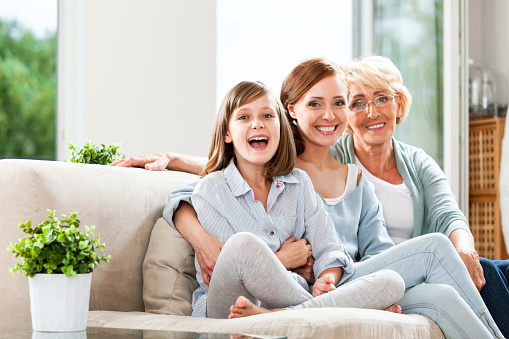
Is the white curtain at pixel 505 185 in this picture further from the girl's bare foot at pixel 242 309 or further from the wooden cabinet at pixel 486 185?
the girl's bare foot at pixel 242 309

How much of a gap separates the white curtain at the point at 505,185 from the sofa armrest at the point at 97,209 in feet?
8.62

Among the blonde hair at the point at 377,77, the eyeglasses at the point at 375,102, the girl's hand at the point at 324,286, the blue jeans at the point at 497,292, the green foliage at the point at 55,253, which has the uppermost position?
the blonde hair at the point at 377,77

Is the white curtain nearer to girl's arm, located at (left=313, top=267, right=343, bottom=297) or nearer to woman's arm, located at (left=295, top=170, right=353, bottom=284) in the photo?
woman's arm, located at (left=295, top=170, right=353, bottom=284)

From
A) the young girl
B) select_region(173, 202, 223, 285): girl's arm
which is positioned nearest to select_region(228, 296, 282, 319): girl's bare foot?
the young girl

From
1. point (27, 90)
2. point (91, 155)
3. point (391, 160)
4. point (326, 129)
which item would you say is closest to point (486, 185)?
point (391, 160)

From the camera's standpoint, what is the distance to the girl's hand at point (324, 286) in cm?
164

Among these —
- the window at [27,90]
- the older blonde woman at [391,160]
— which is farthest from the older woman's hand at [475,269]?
the window at [27,90]

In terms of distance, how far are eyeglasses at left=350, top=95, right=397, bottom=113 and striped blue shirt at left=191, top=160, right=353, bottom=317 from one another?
0.54 metres

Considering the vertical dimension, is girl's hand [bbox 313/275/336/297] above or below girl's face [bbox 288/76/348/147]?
below

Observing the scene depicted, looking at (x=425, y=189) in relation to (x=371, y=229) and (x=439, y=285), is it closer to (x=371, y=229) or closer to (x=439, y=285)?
(x=371, y=229)

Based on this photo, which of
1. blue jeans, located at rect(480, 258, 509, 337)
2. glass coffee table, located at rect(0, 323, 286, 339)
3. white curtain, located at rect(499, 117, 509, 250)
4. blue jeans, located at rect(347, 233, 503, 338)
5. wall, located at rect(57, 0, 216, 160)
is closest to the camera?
glass coffee table, located at rect(0, 323, 286, 339)

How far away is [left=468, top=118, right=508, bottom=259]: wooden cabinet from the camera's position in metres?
4.00

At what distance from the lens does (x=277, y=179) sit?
191 centimetres

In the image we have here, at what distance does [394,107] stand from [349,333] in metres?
1.23
